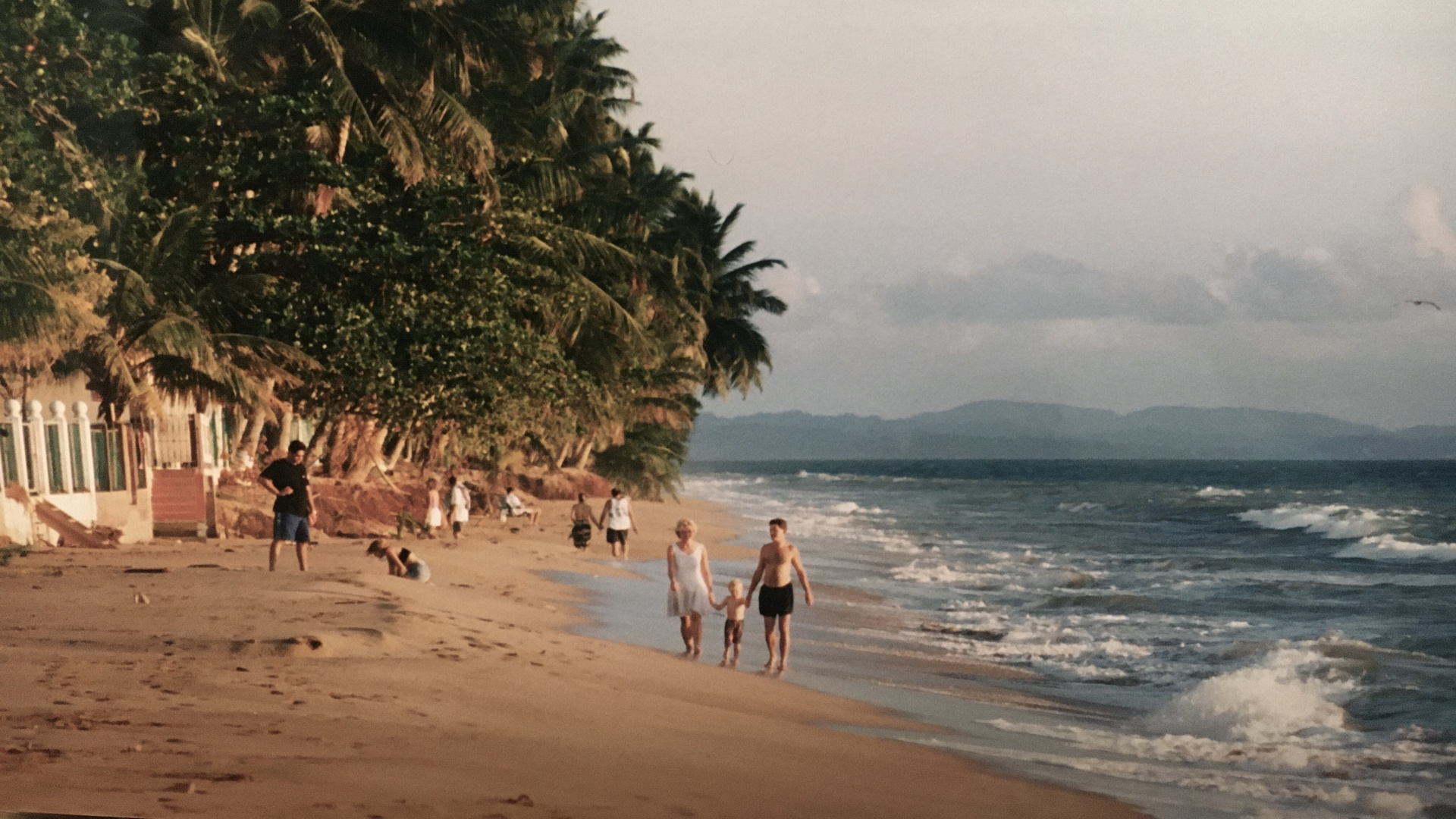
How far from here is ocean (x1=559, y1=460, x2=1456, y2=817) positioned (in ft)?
30.9

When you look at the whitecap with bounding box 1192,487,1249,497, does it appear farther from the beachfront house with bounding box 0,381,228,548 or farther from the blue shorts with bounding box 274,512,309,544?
the blue shorts with bounding box 274,512,309,544

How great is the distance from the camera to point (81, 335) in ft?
65.0

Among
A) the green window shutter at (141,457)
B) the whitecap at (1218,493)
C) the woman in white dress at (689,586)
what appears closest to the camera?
the woman in white dress at (689,586)

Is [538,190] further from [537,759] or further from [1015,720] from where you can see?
[537,759]

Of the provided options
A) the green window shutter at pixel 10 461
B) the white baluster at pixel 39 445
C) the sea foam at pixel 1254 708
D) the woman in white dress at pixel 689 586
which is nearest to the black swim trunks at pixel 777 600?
the woman in white dress at pixel 689 586

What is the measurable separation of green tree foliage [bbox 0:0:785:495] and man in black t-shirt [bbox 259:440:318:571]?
187 inches

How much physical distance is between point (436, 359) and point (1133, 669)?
1187 cm

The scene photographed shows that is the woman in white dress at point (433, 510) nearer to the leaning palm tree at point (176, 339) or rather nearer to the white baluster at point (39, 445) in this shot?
the leaning palm tree at point (176, 339)

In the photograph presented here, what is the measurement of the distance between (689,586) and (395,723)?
5506 mm

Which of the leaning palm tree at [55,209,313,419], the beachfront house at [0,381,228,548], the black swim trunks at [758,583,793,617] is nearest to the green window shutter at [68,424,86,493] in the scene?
the beachfront house at [0,381,228,548]

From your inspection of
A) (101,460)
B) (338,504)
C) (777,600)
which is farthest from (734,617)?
(338,504)

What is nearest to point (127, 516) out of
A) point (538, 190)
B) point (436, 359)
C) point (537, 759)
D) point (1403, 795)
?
point (436, 359)

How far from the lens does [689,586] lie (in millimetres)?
12758

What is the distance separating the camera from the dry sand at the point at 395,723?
19.7 feet
